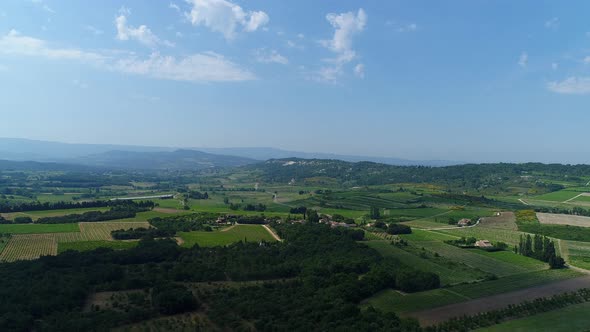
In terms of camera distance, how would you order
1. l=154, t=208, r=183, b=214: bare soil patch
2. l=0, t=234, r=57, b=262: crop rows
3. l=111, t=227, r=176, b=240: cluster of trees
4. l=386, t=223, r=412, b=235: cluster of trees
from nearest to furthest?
l=0, t=234, r=57, b=262: crop rows, l=111, t=227, r=176, b=240: cluster of trees, l=386, t=223, r=412, b=235: cluster of trees, l=154, t=208, r=183, b=214: bare soil patch

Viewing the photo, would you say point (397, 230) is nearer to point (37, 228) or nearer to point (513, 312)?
point (513, 312)

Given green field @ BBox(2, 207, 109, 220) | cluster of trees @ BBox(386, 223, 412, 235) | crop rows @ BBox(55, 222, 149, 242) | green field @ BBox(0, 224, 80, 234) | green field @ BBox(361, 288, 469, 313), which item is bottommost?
green field @ BBox(2, 207, 109, 220)

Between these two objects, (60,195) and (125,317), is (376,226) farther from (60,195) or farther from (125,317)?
(60,195)

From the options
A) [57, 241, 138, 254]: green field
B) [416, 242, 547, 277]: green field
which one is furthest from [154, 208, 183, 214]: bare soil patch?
[416, 242, 547, 277]: green field

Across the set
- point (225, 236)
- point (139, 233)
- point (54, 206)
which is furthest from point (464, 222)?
point (54, 206)

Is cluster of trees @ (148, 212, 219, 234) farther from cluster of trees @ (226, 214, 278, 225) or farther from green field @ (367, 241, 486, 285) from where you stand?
green field @ (367, 241, 486, 285)

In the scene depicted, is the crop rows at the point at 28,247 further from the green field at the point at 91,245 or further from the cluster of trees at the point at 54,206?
the cluster of trees at the point at 54,206
